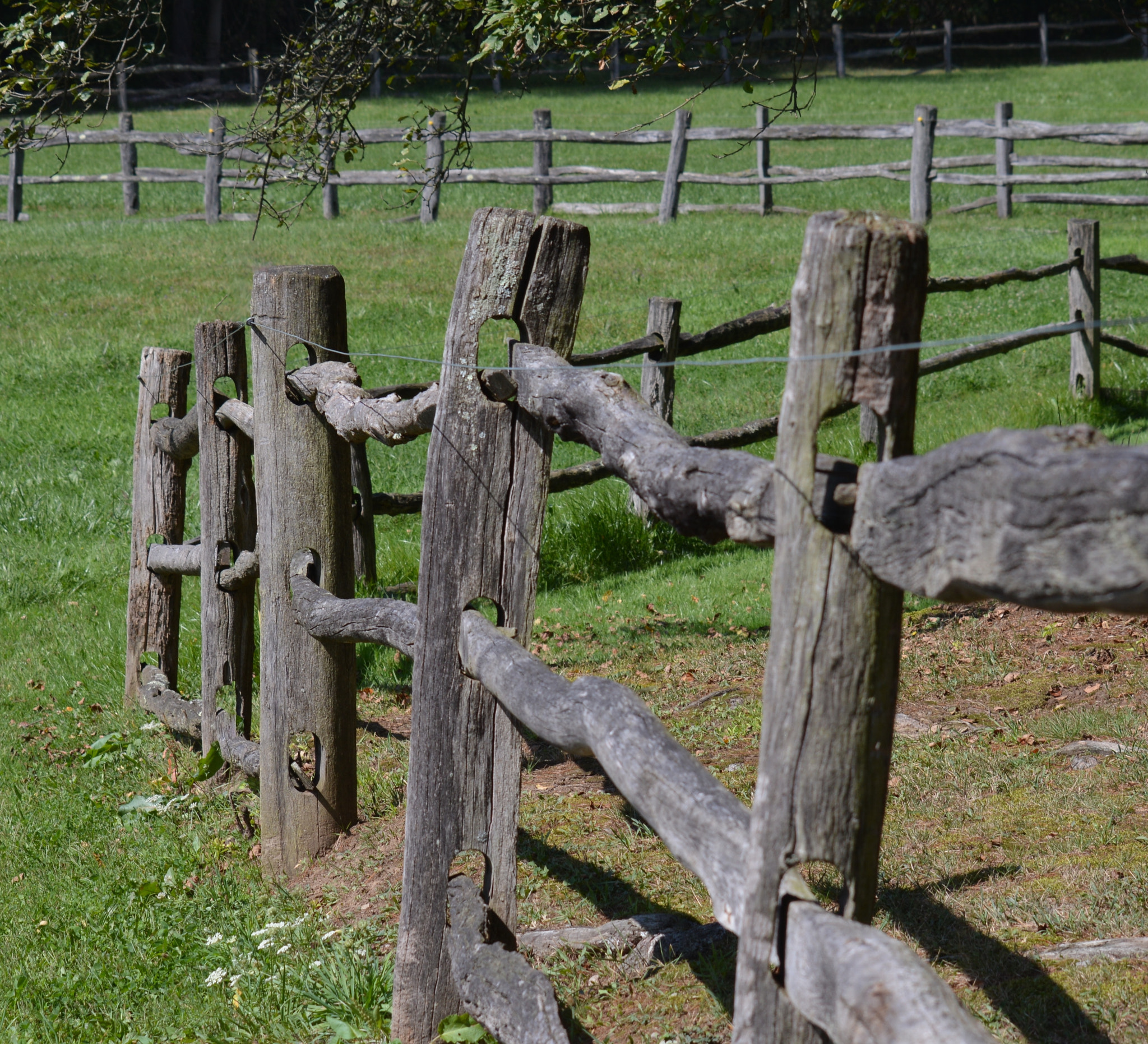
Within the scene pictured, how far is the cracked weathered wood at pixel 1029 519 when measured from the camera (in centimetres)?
111

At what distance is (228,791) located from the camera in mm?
4328

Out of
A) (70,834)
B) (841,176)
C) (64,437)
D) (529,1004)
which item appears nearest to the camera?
(529,1004)

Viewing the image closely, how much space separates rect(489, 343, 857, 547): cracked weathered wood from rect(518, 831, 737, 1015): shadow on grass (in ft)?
4.54

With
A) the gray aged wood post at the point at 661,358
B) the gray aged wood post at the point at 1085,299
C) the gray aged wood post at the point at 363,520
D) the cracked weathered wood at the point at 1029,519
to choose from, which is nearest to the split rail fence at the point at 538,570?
the cracked weathered wood at the point at 1029,519

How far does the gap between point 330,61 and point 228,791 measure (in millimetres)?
3299

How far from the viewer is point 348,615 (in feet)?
10.8

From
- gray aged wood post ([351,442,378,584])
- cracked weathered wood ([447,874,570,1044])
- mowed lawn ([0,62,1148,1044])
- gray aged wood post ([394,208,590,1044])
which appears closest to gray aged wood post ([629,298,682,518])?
mowed lawn ([0,62,1148,1044])

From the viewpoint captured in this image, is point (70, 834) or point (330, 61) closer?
point (70, 834)

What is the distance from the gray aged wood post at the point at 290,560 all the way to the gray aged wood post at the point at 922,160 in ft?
53.6

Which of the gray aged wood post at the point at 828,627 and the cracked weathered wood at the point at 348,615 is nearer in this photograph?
the gray aged wood post at the point at 828,627

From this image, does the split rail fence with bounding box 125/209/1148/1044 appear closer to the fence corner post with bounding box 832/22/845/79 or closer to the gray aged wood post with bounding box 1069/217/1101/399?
the gray aged wood post with bounding box 1069/217/1101/399

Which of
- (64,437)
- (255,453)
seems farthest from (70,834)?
(64,437)

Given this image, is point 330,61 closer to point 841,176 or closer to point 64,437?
point 64,437

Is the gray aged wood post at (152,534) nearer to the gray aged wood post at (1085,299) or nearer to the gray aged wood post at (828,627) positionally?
the gray aged wood post at (828,627)
